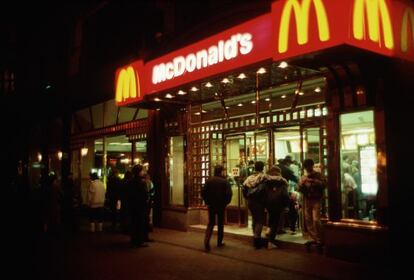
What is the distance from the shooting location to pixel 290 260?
30.1ft

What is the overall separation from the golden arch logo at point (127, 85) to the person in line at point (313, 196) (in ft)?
18.5

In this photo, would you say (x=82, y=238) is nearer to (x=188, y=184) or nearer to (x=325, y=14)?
(x=188, y=184)

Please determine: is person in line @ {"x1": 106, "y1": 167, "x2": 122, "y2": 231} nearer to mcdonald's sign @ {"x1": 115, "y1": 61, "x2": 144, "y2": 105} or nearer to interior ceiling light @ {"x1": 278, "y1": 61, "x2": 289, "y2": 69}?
mcdonald's sign @ {"x1": 115, "y1": 61, "x2": 144, "y2": 105}

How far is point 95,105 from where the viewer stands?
19875 mm

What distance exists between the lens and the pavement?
26.8 ft

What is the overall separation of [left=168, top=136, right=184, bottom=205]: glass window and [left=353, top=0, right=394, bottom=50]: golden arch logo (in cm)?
773

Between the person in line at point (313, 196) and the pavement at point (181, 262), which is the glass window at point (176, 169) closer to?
the pavement at point (181, 262)

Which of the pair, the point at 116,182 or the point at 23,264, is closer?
the point at 23,264

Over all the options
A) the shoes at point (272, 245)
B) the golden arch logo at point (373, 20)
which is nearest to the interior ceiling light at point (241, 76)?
the golden arch logo at point (373, 20)

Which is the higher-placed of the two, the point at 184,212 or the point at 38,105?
the point at 38,105

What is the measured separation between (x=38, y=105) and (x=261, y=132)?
17018 millimetres

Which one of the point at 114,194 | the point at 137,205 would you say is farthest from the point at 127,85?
the point at 137,205

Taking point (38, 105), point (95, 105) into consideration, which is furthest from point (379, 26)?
point (38, 105)

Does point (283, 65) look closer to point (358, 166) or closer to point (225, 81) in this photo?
point (225, 81)
